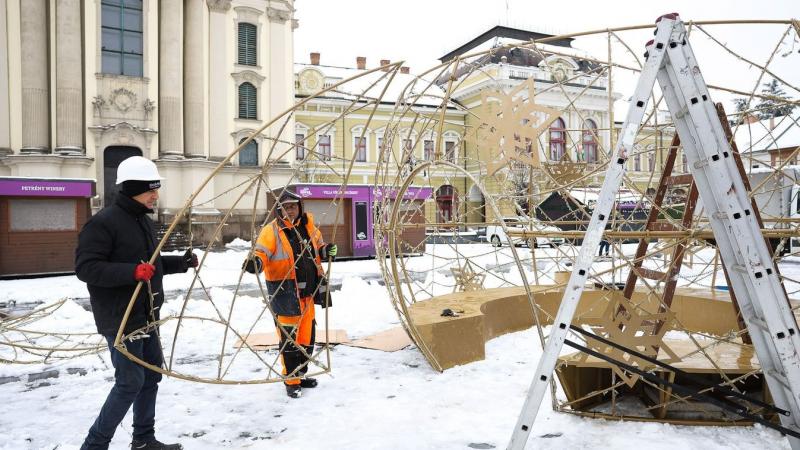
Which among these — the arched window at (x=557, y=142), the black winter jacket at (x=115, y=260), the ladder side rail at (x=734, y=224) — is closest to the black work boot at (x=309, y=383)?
the black winter jacket at (x=115, y=260)

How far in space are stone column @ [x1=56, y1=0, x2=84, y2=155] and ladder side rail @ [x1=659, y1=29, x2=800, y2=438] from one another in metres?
21.7

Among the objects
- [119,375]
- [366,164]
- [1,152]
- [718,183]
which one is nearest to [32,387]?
[119,375]

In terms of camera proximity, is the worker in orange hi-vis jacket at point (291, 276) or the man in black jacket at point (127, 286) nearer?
the man in black jacket at point (127, 286)

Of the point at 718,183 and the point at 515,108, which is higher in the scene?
the point at 515,108

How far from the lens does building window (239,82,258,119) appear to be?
2323cm

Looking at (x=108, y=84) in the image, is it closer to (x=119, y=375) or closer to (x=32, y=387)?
(x=32, y=387)

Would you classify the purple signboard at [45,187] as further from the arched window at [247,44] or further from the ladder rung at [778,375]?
the ladder rung at [778,375]

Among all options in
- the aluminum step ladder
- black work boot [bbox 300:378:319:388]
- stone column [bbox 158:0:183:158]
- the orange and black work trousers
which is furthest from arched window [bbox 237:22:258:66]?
the aluminum step ladder

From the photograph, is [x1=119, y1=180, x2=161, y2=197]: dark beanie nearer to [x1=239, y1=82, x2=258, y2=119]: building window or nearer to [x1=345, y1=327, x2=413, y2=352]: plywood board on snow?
[x1=345, y1=327, x2=413, y2=352]: plywood board on snow

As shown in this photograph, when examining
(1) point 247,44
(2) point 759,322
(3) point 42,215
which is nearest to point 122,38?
(1) point 247,44

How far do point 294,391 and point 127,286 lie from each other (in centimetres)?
169

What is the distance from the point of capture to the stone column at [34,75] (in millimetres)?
19094

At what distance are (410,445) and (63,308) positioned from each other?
6.39 metres

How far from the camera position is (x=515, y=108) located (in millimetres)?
3891
